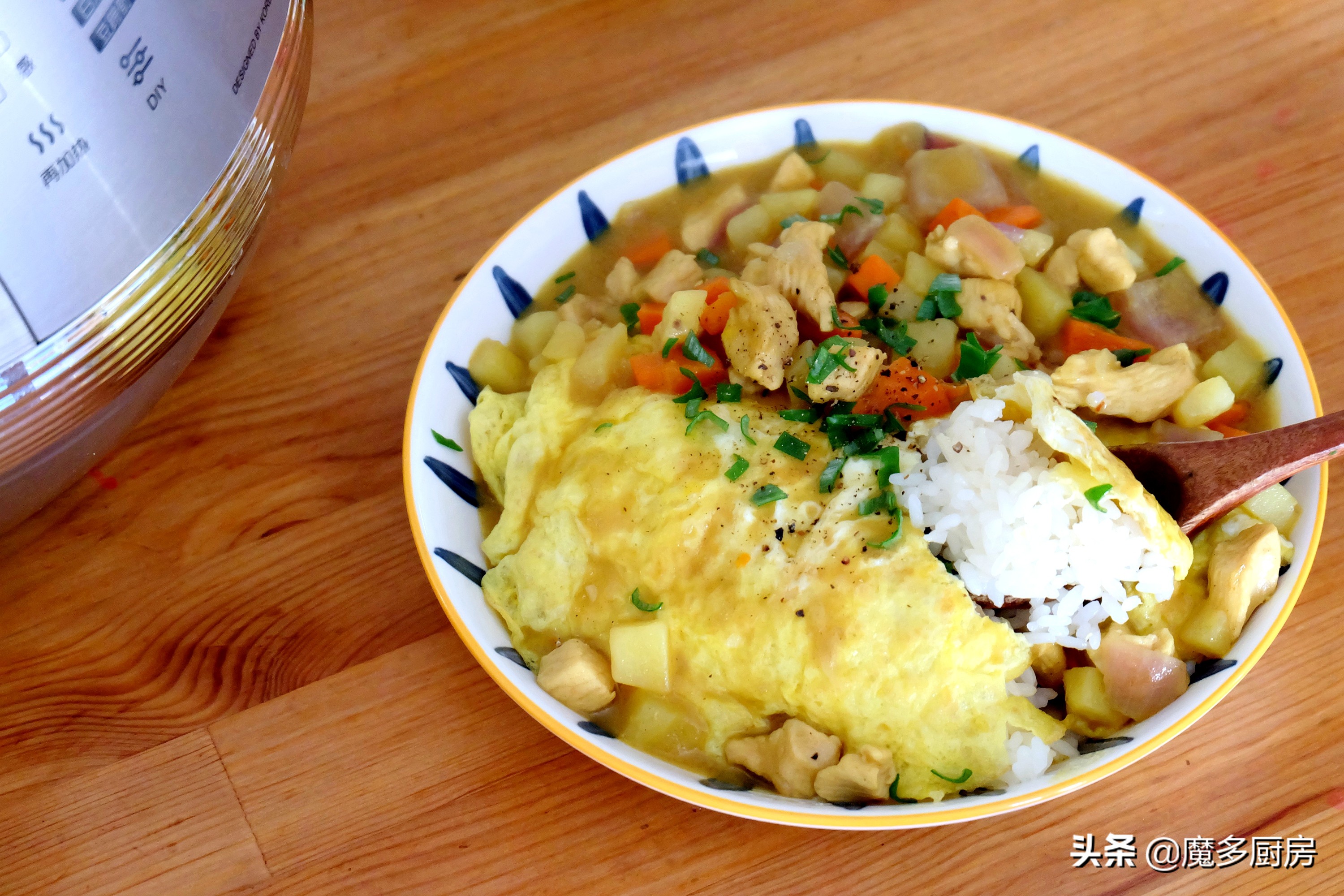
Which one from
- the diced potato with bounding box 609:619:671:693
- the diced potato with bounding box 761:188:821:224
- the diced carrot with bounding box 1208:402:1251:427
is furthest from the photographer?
the diced potato with bounding box 761:188:821:224

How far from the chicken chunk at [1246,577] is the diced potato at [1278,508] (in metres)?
0.10

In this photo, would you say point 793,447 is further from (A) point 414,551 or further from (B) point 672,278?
(A) point 414,551

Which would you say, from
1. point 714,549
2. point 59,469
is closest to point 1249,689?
point 714,549

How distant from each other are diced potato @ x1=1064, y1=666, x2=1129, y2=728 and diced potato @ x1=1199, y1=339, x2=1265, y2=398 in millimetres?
739

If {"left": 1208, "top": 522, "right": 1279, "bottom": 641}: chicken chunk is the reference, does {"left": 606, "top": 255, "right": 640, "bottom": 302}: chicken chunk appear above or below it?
above

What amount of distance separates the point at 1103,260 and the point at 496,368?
1.36 metres

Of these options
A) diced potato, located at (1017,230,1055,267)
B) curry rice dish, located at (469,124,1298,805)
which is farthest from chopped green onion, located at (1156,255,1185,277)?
diced potato, located at (1017,230,1055,267)

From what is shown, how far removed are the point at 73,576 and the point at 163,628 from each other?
260 mm

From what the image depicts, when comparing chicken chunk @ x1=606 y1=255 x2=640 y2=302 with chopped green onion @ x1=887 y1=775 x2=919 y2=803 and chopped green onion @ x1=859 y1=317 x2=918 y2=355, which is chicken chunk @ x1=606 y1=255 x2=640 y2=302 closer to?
chopped green onion @ x1=859 y1=317 x2=918 y2=355

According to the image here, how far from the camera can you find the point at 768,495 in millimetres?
1946

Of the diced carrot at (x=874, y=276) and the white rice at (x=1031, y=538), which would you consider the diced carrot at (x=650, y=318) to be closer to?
the diced carrot at (x=874, y=276)

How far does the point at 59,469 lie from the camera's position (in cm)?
172

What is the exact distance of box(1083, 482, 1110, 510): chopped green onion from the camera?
1.83m

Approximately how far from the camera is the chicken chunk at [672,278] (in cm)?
236
